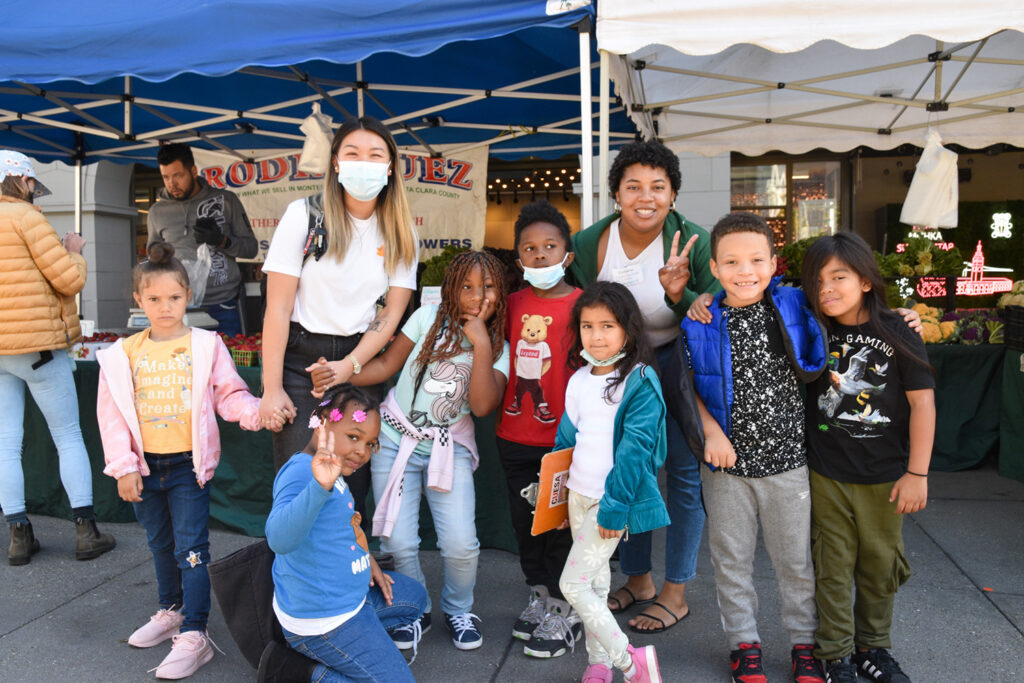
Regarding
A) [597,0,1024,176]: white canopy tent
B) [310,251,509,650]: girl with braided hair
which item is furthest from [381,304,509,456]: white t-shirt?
[597,0,1024,176]: white canopy tent

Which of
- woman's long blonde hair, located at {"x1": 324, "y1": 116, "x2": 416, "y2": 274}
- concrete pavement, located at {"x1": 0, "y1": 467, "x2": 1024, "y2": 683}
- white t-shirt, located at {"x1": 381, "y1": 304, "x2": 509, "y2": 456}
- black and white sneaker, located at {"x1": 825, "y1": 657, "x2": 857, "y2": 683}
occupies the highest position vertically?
woman's long blonde hair, located at {"x1": 324, "y1": 116, "x2": 416, "y2": 274}

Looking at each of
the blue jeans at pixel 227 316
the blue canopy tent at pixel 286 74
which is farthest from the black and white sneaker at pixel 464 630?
the blue jeans at pixel 227 316

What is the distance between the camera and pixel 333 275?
2811 millimetres

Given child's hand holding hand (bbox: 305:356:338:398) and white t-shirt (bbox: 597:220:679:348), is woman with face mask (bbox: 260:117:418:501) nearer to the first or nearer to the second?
child's hand holding hand (bbox: 305:356:338:398)

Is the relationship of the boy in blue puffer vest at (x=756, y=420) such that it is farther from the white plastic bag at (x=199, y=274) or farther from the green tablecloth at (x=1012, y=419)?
the white plastic bag at (x=199, y=274)

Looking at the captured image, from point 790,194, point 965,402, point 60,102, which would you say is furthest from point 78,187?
point 790,194

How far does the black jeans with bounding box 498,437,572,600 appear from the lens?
2.96m

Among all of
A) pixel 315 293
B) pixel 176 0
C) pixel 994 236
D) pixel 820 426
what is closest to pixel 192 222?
pixel 176 0

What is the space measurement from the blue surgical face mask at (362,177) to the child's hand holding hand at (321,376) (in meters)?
0.64

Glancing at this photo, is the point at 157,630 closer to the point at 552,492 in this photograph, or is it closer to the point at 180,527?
the point at 180,527

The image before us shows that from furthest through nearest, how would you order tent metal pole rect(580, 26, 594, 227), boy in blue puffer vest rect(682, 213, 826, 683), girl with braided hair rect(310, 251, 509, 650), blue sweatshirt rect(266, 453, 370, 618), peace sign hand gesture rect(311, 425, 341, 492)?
tent metal pole rect(580, 26, 594, 227)
girl with braided hair rect(310, 251, 509, 650)
boy in blue puffer vest rect(682, 213, 826, 683)
blue sweatshirt rect(266, 453, 370, 618)
peace sign hand gesture rect(311, 425, 341, 492)

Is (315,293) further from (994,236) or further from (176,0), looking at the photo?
(994,236)

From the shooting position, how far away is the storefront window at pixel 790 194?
9.45 meters

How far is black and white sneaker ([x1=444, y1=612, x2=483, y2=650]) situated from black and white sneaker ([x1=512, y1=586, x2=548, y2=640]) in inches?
6.5
